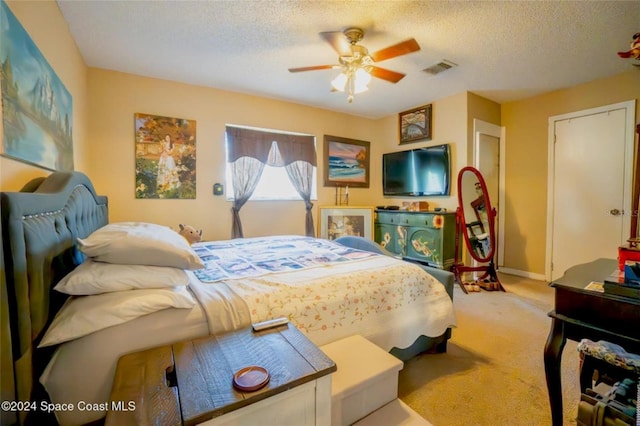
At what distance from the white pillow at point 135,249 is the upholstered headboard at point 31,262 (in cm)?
14

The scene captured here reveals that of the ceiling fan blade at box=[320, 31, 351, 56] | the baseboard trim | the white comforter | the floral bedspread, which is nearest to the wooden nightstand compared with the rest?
the white comforter

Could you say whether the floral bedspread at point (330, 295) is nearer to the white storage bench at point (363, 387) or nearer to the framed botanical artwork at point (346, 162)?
the white storage bench at point (363, 387)

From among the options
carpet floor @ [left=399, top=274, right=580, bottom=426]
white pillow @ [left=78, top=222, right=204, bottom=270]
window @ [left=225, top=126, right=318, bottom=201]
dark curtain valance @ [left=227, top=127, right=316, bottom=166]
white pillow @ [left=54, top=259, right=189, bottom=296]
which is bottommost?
carpet floor @ [left=399, top=274, right=580, bottom=426]

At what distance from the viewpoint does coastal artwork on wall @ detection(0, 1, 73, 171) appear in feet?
3.91

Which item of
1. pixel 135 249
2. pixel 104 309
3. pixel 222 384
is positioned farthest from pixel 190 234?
pixel 222 384

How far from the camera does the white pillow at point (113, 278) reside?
→ 1081mm

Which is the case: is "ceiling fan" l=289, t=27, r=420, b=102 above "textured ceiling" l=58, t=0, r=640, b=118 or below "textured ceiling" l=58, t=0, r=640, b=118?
below

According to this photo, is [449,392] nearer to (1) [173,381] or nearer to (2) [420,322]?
(2) [420,322]

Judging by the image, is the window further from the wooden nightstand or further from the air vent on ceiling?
the wooden nightstand

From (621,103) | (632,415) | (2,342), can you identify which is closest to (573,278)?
(632,415)

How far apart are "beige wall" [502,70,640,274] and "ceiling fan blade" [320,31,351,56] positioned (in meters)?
3.14

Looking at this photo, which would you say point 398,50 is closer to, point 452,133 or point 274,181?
point 452,133

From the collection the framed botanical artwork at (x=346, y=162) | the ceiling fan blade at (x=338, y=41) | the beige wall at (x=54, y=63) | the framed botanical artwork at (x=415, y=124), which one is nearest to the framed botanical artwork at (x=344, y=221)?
the framed botanical artwork at (x=346, y=162)

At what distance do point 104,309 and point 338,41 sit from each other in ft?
7.78
